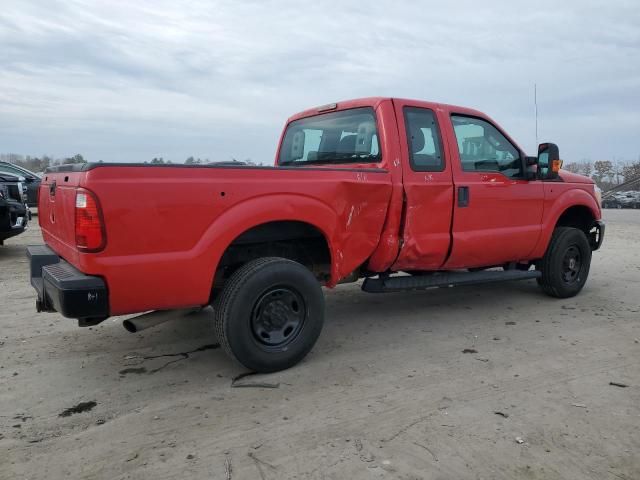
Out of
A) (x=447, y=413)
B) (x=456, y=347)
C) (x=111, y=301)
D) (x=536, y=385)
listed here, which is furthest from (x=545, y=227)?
(x=111, y=301)

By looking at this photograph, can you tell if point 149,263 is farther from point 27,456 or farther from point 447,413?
point 447,413

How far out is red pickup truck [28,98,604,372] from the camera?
3.13 metres

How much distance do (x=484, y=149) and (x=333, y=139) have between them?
1.48 m

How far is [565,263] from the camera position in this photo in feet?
19.6

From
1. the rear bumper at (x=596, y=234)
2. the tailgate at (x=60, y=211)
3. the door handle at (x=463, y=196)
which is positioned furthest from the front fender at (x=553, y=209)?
the tailgate at (x=60, y=211)

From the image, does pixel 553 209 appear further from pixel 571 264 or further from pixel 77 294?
pixel 77 294

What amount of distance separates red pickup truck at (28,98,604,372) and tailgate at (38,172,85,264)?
0.02m

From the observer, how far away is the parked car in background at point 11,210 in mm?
8375

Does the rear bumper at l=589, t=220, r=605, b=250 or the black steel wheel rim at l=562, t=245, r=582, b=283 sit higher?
the rear bumper at l=589, t=220, r=605, b=250

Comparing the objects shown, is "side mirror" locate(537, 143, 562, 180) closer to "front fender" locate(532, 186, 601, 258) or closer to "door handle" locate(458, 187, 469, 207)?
"front fender" locate(532, 186, 601, 258)

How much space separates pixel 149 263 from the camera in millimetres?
3203

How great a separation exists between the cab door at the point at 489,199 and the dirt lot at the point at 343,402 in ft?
2.33

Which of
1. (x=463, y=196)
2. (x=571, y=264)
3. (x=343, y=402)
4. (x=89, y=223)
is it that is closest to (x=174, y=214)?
(x=89, y=223)

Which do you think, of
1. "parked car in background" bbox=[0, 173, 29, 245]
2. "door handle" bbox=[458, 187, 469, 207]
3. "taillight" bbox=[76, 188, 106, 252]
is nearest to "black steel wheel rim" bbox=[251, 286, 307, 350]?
"taillight" bbox=[76, 188, 106, 252]
